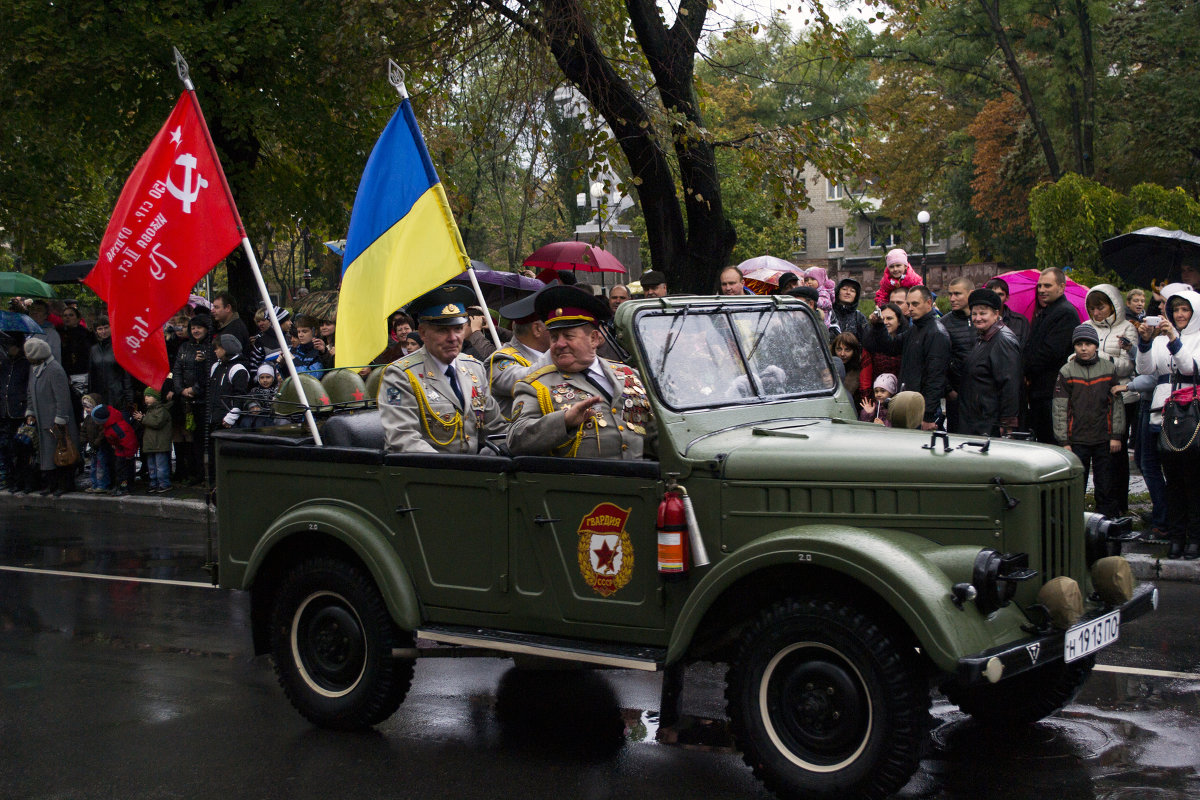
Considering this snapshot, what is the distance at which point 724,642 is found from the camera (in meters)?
4.86

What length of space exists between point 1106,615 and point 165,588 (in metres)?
7.07

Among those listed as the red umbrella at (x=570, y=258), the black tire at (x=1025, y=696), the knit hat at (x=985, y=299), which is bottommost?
the black tire at (x=1025, y=696)

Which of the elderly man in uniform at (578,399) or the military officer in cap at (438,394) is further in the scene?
the military officer in cap at (438,394)

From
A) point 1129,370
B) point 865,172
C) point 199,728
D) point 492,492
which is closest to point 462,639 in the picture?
point 492,492

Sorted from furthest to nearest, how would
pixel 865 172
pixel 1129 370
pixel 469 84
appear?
pixel 469 84 < pixel 865 172 < pixel 1129 370

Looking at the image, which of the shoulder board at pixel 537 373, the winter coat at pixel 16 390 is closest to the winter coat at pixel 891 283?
the shoulder board at pixel 537 373

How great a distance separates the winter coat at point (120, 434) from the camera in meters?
14.2

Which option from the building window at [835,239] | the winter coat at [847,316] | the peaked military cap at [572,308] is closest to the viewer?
the peaked military cap at [572,308]

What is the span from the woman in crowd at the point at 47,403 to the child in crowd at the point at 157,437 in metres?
1.09

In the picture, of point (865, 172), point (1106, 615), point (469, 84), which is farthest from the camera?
point (469, 84)

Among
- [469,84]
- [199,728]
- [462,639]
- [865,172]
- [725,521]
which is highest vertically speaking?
[469,84]

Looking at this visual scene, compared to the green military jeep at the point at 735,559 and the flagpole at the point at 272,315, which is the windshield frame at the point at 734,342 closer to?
the green military jeep at the point at 735,559

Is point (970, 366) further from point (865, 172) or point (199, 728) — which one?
point (199, 728)

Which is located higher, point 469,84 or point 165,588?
point 469,84
